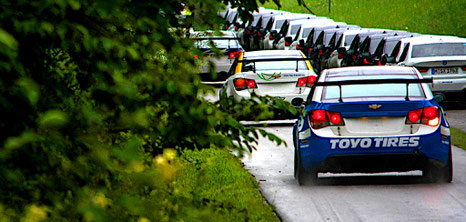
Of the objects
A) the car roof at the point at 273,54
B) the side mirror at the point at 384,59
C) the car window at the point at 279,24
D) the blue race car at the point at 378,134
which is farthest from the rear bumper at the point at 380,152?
the car window at the point at 279,24

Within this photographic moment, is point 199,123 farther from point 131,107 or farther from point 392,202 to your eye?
point 392,202

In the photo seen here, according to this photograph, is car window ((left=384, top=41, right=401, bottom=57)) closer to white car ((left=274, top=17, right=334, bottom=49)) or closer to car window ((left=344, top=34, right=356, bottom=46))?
car window ((left=344, top=34, right=356, bottom=46))

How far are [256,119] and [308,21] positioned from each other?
113 feet

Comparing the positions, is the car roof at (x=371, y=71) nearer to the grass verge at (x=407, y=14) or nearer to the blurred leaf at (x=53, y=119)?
the blurred leaf at (x=53, y=119)

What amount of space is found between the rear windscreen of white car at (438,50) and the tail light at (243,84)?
433 cm

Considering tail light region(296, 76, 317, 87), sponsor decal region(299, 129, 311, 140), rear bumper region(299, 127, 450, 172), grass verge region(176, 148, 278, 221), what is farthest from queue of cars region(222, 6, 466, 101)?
grass verge region(176, 148, 278, 221)

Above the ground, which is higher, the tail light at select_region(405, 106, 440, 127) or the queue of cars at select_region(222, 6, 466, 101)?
the tail light at select_region(405, 106, 440, 127)

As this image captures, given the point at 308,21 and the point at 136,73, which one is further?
the point at 308,21

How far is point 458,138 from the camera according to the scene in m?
15.9

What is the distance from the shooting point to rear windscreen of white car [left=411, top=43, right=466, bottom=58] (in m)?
20.8

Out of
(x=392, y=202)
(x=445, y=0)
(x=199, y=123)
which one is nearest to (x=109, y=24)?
(x=199, y=123)

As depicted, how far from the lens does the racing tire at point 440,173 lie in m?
10.5

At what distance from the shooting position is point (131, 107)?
331cm

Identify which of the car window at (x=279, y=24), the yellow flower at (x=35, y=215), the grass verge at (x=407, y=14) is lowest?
the grass verge at (x=407, y=14)
